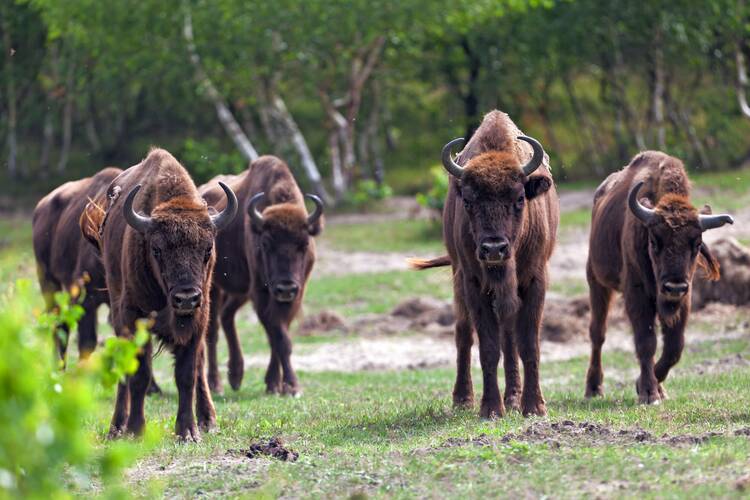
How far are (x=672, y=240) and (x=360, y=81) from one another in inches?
833

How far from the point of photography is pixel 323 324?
763 inches

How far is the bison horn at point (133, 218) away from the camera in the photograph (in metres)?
9.12

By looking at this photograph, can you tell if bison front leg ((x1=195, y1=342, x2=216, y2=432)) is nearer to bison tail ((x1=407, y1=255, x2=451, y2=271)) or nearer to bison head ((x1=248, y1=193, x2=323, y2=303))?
bison tail ((x1=407, y1=255, x2=451, y2=271))

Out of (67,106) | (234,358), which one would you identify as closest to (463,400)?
(234,358)

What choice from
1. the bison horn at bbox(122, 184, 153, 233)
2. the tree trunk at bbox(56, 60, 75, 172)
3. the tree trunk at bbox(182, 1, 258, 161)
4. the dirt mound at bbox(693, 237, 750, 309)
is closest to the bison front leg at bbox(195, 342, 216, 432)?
the bison horn at bbox(122, 184, 153, 233)

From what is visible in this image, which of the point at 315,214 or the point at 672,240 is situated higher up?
the point at 672,240

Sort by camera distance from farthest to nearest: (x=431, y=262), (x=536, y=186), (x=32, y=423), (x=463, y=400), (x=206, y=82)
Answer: (x=206, y=82)
(x=431, y=262)
(x=463, y=400)
(x=536, y=186)
(x=32, y=423)

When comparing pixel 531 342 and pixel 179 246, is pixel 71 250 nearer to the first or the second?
pixel 179 246

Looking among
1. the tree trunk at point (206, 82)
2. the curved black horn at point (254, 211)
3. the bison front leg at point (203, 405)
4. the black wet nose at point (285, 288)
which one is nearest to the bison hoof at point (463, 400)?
the bison front leg at point (203, 405)

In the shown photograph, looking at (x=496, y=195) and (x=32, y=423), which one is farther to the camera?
(x=496, y=195)

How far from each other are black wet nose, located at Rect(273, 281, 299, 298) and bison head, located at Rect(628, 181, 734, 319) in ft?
13.3

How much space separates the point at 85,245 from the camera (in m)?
12.4

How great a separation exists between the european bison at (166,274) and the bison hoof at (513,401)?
2493mm

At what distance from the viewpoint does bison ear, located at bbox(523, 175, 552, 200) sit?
9.83m
